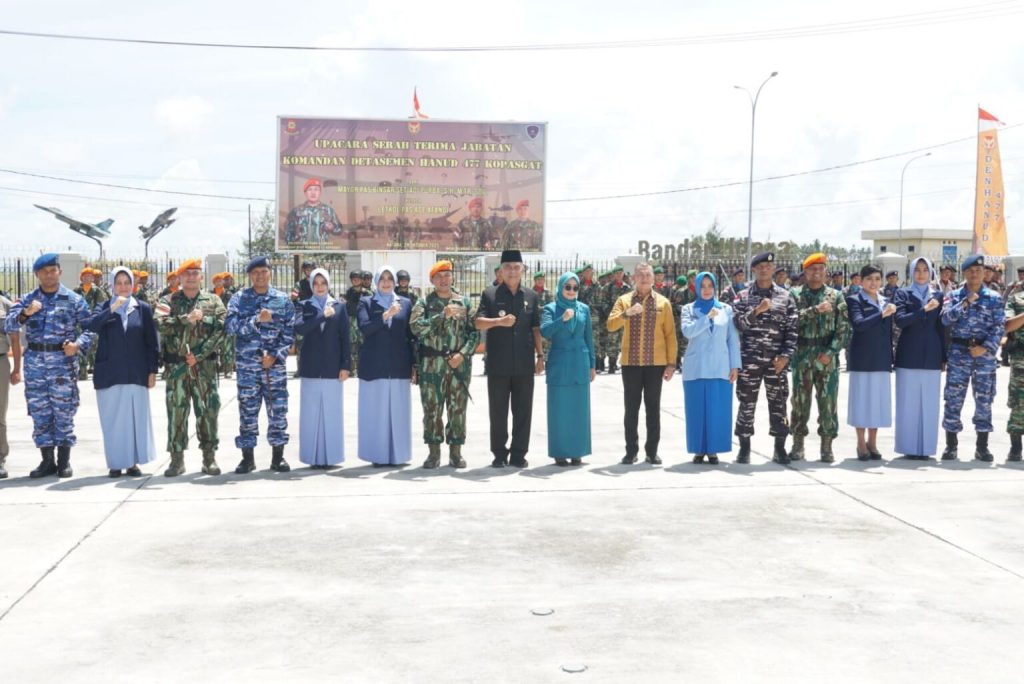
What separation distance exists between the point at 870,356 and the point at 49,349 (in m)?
6.90

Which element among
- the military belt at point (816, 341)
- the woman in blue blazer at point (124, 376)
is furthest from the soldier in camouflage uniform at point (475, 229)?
the woman in blue blazer at point (124, 376)

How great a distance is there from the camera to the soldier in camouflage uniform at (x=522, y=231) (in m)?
28.8

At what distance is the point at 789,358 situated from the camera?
9211mm

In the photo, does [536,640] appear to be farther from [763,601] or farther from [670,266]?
[670,266]

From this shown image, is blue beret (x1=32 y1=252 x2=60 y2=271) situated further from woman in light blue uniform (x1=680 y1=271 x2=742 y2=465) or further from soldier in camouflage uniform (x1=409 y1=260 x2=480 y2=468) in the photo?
woman in light blue uniform (x1=680 y1=271 x2=742 y2=465)

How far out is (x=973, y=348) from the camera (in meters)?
9.45

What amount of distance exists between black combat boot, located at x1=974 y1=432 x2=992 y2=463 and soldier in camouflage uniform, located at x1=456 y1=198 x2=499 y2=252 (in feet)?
65.4

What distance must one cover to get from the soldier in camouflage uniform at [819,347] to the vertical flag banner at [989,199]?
24192 mm

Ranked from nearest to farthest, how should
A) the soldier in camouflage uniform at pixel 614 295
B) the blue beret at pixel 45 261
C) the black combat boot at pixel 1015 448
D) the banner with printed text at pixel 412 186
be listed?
the blue beret at pixel 45 261 < the black combat boot at pixel 1015 448 < the soldier in camouflage uniform at pixel 614 295 < the banner with printed text at pixel 412 186

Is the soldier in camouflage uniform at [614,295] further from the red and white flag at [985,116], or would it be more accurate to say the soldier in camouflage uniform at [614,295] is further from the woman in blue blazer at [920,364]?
the red and white flag at [985,116]

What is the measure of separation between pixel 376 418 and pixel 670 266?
2075 centimetres

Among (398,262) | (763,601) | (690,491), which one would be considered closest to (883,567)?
(763,601)

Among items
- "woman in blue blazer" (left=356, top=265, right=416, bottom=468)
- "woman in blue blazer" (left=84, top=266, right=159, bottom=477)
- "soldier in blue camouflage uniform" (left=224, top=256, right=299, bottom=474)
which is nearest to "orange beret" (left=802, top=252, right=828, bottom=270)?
"woman in blue blazer" (left=356, top=265, right=416, bottom=468)

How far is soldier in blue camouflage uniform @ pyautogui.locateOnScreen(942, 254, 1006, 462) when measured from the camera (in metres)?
9.43
